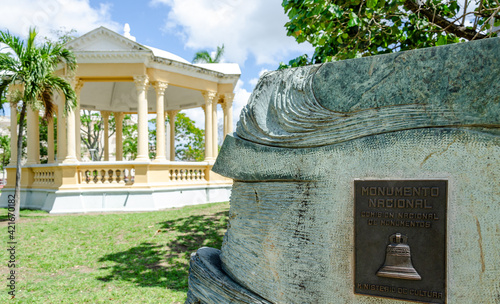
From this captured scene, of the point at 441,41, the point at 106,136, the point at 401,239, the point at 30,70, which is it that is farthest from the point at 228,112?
the point at 401,239

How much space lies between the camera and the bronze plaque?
2.04m

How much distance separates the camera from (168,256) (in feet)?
21.5

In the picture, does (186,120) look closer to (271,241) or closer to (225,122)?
(225,122)

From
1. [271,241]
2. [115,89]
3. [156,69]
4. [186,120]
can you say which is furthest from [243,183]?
[186,120]

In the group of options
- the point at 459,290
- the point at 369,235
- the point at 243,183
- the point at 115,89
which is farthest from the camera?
the point at 115,89

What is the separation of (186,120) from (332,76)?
2647 cm

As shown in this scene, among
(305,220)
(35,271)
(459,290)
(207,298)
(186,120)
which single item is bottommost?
(35,271)

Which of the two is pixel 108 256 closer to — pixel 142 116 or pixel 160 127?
pixel 142 116

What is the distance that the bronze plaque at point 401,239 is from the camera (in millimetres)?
2043

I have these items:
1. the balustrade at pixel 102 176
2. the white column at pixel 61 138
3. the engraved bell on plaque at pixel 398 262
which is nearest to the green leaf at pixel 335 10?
the engraved bell on plaque at pixel 398 262

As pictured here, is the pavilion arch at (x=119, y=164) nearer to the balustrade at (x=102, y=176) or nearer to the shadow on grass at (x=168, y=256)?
the balustrade at (x=102, y=176)

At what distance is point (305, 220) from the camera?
2350mm

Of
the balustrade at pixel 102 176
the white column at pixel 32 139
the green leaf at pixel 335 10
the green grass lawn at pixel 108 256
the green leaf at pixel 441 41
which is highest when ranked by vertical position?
the green leaf at pixel 335 10

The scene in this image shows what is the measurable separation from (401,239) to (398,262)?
15cm
